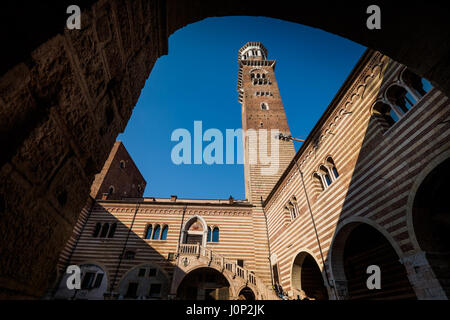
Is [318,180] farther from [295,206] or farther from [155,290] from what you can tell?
[155,290]

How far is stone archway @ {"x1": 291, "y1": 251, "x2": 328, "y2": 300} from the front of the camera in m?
10.0

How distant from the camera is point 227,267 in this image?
12.7 meters

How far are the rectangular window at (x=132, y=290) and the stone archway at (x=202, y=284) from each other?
9.32 feet

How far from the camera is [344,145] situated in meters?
7.71

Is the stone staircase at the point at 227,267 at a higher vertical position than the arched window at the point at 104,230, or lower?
lower

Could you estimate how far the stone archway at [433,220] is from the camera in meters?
4.59

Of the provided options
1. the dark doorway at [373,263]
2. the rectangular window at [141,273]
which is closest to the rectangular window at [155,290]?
the rectangular window at [141,273]

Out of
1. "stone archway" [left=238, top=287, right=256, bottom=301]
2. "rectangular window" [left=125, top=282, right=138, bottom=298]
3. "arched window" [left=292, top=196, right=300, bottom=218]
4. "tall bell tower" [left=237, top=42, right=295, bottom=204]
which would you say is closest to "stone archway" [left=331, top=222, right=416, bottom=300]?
"arched window" [left=292, top=196, right=300, bottom=218]

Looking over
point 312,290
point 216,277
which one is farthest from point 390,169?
point 216,277

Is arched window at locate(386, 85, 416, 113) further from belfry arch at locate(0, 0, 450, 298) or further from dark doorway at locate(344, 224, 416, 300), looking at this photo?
dark doorway at locate(344, 224, 416, 300)

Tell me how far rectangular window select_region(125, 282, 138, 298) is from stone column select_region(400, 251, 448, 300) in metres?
14.3

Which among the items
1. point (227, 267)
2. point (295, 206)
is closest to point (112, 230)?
point (227, 267)

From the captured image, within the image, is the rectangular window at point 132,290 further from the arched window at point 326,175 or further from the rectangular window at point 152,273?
the arched window at point 326,175
